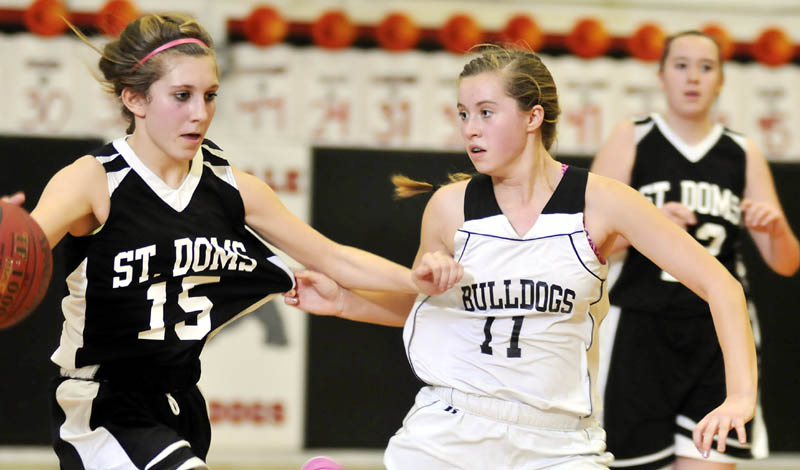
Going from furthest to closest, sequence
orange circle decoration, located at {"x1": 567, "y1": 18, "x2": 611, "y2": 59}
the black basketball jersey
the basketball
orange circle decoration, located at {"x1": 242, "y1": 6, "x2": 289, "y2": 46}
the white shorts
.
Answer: orange circle decoration, located at {"x1": 567, "y1": 18, "x2": 611, "y2": 59}
orange circle decoration, located at {"x1": 242, "y1": 6, "x2": 289, "y2": 46}
the black basketball jersey
the white shorts
the basketball

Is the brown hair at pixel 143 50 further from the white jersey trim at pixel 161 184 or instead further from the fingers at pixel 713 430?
the fingers at pixel 713 430

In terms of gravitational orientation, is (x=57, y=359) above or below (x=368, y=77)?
below

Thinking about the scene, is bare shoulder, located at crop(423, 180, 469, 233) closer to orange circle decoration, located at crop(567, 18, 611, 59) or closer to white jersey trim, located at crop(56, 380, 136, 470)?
white jersey trim, located at crop(56, 380, 136, 470)

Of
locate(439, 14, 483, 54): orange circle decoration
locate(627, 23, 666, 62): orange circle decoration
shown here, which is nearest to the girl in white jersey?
locate(439, 14, 483, 54): orange circle decoration

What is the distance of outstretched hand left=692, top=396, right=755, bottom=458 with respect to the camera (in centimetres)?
260

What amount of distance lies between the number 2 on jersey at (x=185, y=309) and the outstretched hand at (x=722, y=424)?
4.92 feet

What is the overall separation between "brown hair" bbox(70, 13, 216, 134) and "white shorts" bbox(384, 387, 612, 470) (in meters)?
1.33

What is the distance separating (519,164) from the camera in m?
3.10

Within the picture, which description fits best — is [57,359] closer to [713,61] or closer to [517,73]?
[517,73]

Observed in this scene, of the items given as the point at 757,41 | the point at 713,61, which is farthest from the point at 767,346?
the point at 713,61

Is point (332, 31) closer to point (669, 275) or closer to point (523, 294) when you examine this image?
point (669, 275)

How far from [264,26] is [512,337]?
3.46 meters

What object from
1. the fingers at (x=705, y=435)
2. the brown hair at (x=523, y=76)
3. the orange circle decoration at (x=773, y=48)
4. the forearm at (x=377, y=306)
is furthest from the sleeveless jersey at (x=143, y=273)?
the orange circle decoration at (x=773, y=48)

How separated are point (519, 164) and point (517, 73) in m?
0.28
